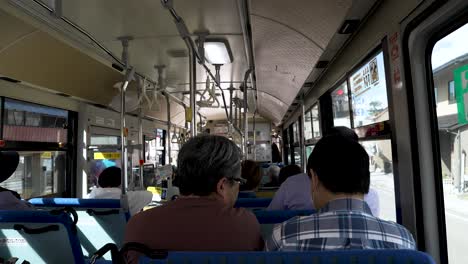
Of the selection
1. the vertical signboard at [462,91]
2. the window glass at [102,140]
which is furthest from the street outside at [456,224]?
the window glass at [102,140]

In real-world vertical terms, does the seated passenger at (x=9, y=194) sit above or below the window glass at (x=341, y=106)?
below

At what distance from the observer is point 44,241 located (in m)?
1.72

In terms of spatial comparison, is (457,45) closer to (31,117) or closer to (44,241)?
(44,241)

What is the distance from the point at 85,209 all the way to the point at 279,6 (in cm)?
170

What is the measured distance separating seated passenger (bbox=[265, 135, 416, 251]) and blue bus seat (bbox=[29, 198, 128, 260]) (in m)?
1.40

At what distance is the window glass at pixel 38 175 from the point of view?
340cm

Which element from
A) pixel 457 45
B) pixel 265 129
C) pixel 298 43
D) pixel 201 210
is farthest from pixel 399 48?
pixel 265 129

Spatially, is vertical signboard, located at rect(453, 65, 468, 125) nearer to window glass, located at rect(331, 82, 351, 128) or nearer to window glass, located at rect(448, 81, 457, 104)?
window glass, located at rect(448, 81, 457, 104)

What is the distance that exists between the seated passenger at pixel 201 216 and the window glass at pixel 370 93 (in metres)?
1.56

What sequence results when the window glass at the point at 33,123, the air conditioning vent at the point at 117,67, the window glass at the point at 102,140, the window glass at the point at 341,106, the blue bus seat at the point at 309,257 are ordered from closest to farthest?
the blue bus seat at the point at 309,257 → the window glass at the point at 33,123 → the window glass at the point at 341,106 → the air conditioning vent at the point at 117,67 → the window glass at the point at 102,140

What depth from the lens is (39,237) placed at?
1.71 m

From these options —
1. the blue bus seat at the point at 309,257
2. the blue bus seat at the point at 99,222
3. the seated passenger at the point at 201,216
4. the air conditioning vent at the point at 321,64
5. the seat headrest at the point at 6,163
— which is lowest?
the blue bus seat at the point at 99,222

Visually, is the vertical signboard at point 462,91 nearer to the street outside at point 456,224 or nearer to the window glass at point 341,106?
the street outside at point 456,224

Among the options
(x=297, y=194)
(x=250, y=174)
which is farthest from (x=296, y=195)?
(x=250, y=174)
